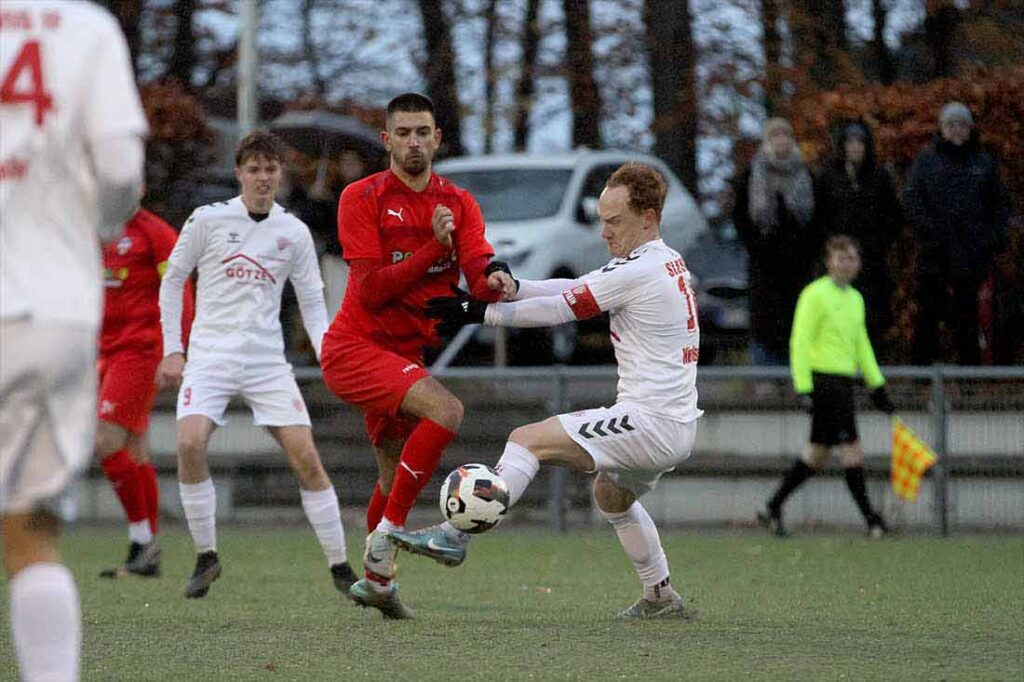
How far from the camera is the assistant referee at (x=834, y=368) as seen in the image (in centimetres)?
1409

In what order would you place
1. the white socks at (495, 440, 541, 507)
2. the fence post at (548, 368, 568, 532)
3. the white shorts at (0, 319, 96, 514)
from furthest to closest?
1. the fence post at (548, 368, 568, 532)
2. the white socks at (495, 440, 541, 507)
3. the white shorts at (0, 319, 96, 514)

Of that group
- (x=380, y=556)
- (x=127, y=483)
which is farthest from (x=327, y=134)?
(x=380, y=556)

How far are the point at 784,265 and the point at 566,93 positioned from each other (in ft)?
42.1

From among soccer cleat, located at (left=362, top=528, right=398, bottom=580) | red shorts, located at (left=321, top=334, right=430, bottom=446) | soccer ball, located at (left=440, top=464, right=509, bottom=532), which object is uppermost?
red shorts, located at (left=321, top=334, right=430, bottom=446)

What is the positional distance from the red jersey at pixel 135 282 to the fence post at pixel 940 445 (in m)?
6.35

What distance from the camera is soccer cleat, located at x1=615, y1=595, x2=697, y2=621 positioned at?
8555 mm

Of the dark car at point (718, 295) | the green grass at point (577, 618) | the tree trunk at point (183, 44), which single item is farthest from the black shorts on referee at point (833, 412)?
the tree trunk at point (183, 44)

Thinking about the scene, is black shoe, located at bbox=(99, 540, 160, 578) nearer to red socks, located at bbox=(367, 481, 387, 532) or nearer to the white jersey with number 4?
red socks, located at bbox=(367, 481, 387, 532)

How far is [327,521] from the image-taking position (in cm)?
988

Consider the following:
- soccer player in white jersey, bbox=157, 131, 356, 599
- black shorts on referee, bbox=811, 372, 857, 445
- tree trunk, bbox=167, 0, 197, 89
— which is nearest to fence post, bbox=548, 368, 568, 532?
black shorts on referee, bbox=811, 372, 857, 445

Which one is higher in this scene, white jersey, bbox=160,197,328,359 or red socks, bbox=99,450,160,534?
white jersey, bbox=160,197,328,359

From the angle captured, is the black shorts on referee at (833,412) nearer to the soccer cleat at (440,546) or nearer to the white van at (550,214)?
the white van at (550,214)

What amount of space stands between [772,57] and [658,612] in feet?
54.4

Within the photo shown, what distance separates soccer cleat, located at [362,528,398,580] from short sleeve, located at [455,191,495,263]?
1264mm
